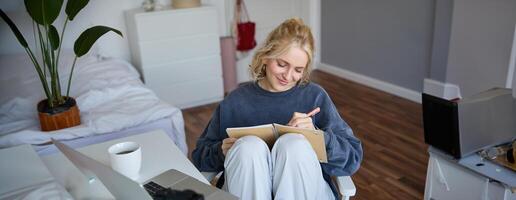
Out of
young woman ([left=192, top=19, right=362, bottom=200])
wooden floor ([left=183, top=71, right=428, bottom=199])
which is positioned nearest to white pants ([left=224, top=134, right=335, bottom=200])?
young woman ([left=192, top=19, right=362, bottom=200])

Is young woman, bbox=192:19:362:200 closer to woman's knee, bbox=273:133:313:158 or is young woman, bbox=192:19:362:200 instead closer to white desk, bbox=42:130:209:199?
woman's knee, bbox=273:133:313:158

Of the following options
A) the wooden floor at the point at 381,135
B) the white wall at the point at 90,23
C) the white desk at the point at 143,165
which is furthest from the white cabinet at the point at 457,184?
the white wall at the point at 90,23

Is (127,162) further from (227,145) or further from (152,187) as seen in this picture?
(227,145)

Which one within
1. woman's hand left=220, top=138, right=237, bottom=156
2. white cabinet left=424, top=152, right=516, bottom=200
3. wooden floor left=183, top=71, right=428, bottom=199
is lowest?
wooden floor left=183, top=71, right=428, bottom=199

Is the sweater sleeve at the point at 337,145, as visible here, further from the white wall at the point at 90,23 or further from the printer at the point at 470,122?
the white wall at the point at 90,23

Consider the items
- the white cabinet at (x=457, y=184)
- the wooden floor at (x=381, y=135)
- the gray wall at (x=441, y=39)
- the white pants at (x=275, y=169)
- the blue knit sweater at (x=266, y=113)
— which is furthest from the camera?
the gray wall at (x=441, y=39)

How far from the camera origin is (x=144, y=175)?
1137 mm

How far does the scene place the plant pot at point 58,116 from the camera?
1.86 m

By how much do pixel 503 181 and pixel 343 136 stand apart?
0.61 meters

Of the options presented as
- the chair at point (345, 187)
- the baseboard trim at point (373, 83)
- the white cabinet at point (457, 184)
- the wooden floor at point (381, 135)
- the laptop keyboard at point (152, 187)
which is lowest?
the wooden floor at point (381, 135)

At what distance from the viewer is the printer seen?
5.54 feet

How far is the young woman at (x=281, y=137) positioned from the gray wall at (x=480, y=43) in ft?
5.98

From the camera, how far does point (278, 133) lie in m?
1.32

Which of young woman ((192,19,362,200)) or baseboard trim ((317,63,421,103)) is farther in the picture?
baseboard trim ((317,63,421,103))
